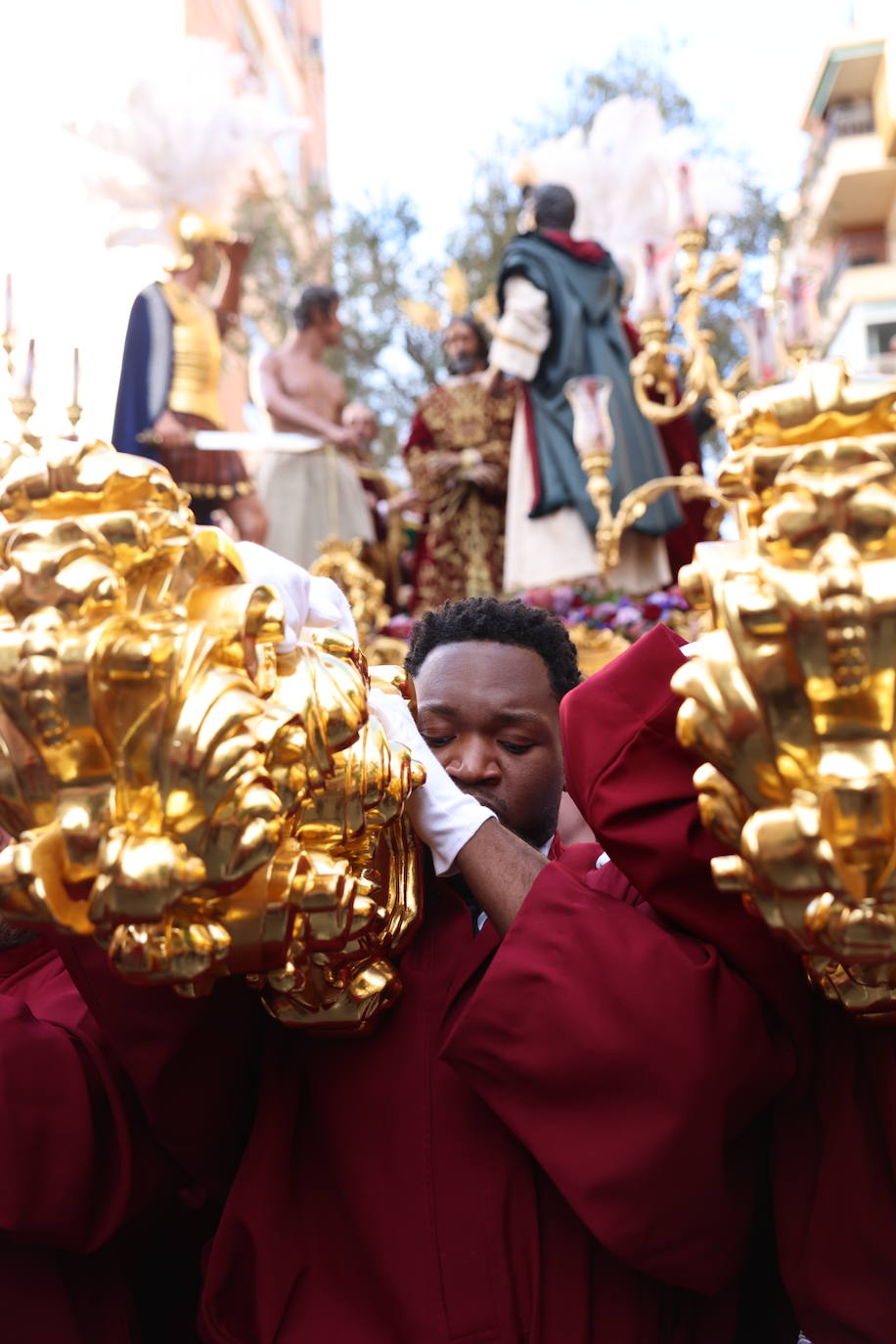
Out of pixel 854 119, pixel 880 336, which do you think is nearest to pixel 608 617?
pixel 880 336

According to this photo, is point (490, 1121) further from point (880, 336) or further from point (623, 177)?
point (880, 336)

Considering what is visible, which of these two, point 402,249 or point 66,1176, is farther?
point 402,249

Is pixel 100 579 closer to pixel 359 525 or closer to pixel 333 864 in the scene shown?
pixel 333 864

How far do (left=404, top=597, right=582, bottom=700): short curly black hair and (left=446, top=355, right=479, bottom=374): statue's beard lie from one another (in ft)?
17.3

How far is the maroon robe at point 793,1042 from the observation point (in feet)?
5.06

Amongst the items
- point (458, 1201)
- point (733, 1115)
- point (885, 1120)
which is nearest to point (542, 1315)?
point (458, 1201)

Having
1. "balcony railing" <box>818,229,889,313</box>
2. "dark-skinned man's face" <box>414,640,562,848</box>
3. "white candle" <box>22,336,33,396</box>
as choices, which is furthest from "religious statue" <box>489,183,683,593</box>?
"balcony railing" <box>818,229,889,313</box>

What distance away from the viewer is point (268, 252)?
17.6m

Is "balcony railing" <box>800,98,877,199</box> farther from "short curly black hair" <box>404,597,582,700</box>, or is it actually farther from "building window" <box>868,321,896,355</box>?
"short curly black hair" <box>404,597,582,700</box>

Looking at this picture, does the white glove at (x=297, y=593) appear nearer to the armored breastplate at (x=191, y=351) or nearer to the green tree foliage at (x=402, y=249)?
the armored breastplate at (x=191, y=351)

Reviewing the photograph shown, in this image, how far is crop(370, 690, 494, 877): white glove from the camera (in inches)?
65.6

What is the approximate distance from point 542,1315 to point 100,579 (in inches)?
35.3

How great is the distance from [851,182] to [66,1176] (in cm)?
2709

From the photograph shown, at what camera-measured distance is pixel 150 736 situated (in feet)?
4.31
